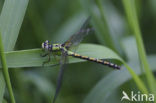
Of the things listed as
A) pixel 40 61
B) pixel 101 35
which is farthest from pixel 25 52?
pixel 101 35

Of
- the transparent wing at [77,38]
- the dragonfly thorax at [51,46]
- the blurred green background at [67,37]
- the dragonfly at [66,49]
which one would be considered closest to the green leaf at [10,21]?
the dragonfly at [66,49]

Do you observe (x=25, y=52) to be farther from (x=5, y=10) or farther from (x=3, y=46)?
(x=5, y=10)

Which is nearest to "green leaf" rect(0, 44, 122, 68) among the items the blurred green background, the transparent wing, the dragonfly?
the dragonfly

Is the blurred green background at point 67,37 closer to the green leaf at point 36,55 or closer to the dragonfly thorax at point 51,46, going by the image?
the green leaf at point 36,55

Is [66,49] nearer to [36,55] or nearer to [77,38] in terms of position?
[77,38]

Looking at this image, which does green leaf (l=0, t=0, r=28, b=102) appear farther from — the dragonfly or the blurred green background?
the blurred green background
